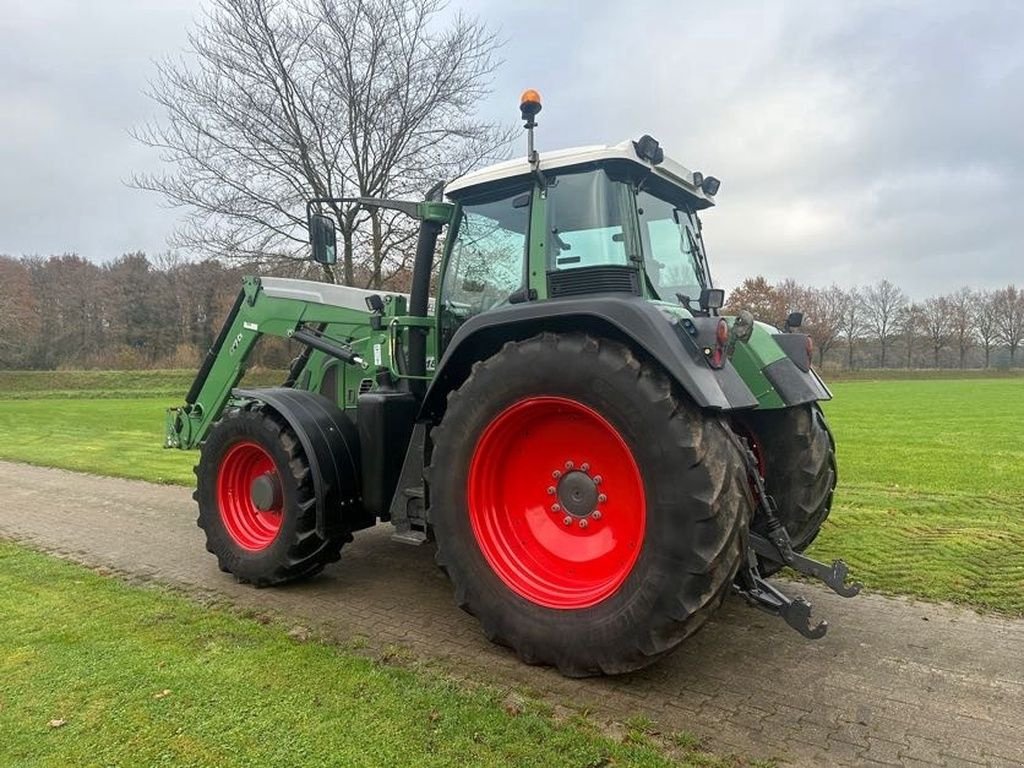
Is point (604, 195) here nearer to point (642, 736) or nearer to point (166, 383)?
point (642, 736)

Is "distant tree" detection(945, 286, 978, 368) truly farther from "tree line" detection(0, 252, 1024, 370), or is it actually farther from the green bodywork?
the green bodywork

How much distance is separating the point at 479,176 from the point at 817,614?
3442 millimetres

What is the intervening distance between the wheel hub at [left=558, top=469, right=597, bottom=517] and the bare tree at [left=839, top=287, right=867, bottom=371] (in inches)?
3297

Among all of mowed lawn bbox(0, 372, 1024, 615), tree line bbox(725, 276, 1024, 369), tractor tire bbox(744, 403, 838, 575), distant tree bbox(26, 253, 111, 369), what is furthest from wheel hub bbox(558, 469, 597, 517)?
tree line bbox(725, 276, 1024, 369)

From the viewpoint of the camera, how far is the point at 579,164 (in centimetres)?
393

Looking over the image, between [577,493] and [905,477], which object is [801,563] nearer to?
[577,493]

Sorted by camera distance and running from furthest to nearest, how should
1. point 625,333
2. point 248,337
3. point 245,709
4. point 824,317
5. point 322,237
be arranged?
point 824,317, point 248,337, point 322,237, point 625,333, point 245,709

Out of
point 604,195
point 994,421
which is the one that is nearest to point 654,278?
point 604,195

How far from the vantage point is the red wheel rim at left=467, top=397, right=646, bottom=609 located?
3.50 meters

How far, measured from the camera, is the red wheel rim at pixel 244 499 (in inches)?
200

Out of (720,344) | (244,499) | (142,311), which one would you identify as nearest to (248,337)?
(244,499)

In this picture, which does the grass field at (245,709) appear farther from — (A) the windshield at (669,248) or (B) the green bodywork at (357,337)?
(A) the windshield at (669,248)

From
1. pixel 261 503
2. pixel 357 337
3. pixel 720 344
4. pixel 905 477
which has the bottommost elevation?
pixel 905 477

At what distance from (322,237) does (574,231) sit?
195cm
